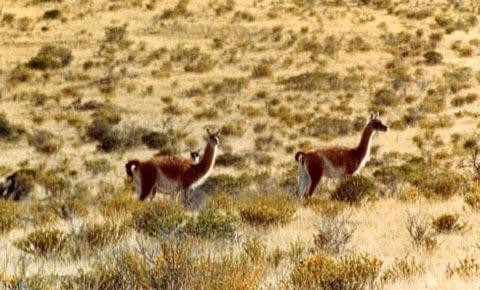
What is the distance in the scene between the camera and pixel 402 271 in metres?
6.23

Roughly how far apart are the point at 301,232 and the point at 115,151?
49.2ft

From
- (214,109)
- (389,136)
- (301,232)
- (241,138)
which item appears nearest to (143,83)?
(214,109)

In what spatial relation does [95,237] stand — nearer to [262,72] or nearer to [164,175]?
[164,175]

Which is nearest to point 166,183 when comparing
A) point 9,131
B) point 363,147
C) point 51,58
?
point 363,147

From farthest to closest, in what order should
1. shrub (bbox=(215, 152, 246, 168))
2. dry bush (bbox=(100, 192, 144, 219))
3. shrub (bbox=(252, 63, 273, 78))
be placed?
shrub (bbox=(252, 63, 273, 78))
shrub (bbox=(215, 152, 246, 168))
dry bush (bbox=(100, 192, 144, 219))

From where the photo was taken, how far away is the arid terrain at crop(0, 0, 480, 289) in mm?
6359

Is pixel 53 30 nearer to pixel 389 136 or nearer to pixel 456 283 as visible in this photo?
pixel 389 136

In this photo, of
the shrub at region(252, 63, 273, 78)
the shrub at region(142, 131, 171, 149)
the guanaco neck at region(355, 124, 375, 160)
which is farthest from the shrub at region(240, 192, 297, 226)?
the shrub at region(252, 63, 273, 78)

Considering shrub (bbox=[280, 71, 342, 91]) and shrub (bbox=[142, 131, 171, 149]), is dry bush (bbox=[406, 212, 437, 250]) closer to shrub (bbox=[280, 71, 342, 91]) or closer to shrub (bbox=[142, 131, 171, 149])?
shrub (bbox=[142, 131, 171, 149])

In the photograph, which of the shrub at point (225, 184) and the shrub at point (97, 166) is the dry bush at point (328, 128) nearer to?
the shrub at point (225, 184)

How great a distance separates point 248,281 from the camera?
5074 mm

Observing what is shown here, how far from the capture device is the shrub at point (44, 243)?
23.8ft

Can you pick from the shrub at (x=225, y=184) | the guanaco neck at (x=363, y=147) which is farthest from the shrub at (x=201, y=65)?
the guanaco neck at (x=363, y=147)

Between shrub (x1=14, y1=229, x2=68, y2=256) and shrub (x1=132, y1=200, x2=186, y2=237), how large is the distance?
2.93 ft
